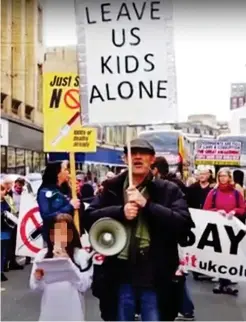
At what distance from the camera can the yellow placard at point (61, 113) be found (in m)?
8.41

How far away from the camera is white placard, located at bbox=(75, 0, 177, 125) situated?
4715 mm

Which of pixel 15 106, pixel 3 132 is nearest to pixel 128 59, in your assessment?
pixel 3 132

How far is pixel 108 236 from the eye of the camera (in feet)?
14.5

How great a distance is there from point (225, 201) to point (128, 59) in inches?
179

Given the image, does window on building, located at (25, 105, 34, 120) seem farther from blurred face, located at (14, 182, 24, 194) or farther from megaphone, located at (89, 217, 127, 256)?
megaphone, located at (89, 217, 127, 256)

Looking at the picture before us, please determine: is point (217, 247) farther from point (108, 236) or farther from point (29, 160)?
point (29, 160)

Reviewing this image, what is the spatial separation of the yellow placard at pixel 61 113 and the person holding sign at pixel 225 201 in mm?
1545

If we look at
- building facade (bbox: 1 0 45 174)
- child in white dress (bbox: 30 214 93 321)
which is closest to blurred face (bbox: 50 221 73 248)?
child in white dress (bbox: 30 214 93 321)

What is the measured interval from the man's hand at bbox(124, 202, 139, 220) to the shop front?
15932 millimetres

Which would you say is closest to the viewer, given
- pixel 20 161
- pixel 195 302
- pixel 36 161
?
pixel 195 302

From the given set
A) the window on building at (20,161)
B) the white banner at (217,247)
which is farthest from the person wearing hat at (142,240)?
the window on building at (20,161)

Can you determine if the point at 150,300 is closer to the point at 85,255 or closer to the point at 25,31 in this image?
the point at 85,255

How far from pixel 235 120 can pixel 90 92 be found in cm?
2727

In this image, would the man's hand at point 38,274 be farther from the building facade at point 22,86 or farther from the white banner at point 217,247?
the building facade at point 22,86
